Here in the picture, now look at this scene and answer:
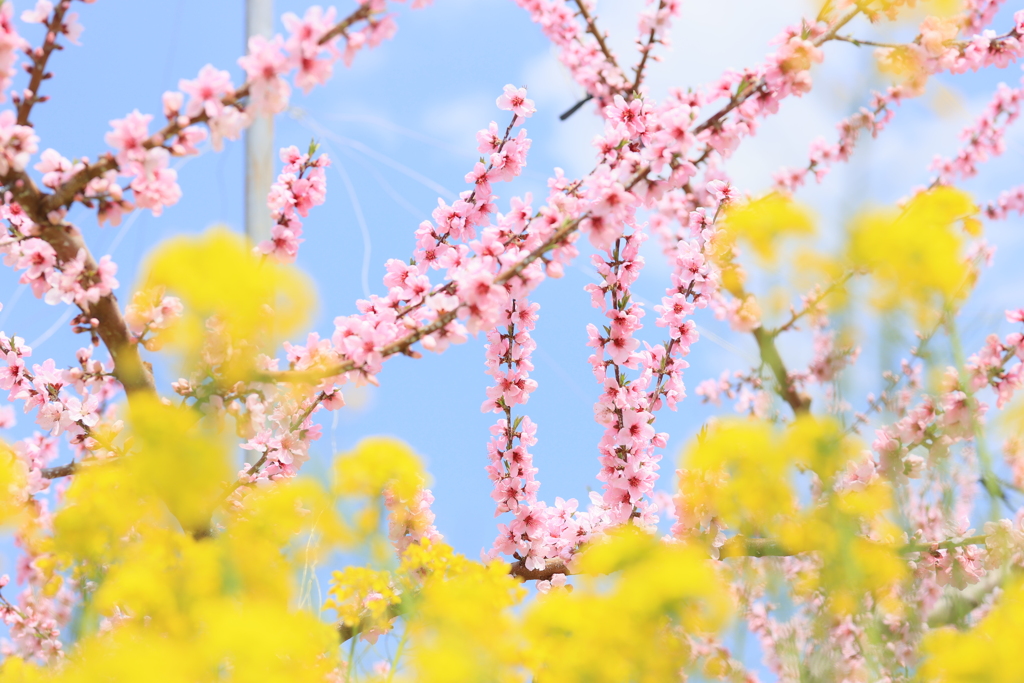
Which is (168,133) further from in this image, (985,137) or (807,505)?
(985,137)

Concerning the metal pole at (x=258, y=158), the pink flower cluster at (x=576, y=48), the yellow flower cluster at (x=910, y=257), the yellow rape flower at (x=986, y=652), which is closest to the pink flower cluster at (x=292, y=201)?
the metal pole at (x=258, y=158)

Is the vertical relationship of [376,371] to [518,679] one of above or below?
above

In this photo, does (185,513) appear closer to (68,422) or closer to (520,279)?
(520,279)

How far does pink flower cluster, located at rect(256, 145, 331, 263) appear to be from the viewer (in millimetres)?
1601

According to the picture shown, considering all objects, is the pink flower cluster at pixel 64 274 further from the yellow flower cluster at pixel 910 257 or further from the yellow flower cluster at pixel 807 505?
the yellow flower cluster at pixel 910 257

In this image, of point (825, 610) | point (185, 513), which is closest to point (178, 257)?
point (185, 513)

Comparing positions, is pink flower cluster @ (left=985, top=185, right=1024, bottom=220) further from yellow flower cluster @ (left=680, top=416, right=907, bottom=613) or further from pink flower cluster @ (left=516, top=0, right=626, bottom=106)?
yellow flower cluster @ (left=680, top=416, right=907, bottom=613)

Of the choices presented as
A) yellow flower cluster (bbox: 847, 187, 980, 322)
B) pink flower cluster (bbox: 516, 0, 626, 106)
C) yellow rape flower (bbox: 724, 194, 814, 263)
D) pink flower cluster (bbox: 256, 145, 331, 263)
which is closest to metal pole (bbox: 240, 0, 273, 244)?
pink flower cluster (bbox: 256, 145, 331, 263)

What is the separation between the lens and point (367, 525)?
41.0 inches

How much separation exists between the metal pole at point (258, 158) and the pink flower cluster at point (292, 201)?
77 cm

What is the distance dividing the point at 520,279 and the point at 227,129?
0.55 metres

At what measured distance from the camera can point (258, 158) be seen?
2553 mm

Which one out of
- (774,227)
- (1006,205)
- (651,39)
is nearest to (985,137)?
(1006,205)

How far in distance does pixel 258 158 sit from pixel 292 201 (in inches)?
42.0
